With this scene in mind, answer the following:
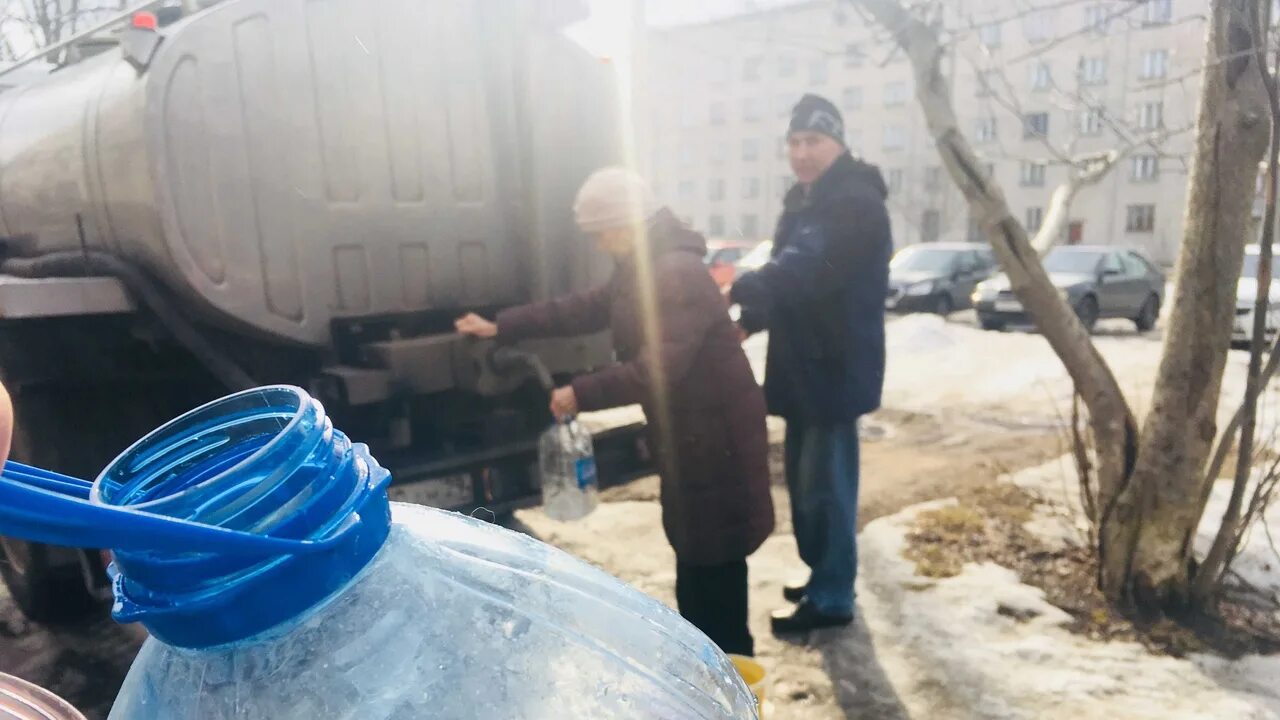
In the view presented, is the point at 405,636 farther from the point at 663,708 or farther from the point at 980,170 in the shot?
the point at 980,170

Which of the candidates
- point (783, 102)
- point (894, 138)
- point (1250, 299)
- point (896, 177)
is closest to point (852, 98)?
point (894, 138)

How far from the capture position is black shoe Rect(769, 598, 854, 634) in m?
3.22

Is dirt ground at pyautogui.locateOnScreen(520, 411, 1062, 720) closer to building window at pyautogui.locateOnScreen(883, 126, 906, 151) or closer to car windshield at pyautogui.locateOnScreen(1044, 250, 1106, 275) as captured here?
car windshield at pyautogui.locateOnScreen(1044, 250, 1106, 275)

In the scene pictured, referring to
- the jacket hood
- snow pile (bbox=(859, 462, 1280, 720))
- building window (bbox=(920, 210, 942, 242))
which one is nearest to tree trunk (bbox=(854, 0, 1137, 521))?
snow pile (bbox=(859, 462, 1280, 720))

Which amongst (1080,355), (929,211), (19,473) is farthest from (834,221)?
(929,211)

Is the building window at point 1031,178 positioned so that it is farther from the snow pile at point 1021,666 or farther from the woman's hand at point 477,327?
the woman's hand at point 477,327

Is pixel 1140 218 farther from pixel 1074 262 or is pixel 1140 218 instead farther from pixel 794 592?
pixel 794 592

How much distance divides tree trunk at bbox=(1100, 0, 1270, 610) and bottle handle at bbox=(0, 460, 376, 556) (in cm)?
319

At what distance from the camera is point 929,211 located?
40188 mm

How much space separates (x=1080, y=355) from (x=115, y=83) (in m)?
3.64

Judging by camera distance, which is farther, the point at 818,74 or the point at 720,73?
the point at 720,73

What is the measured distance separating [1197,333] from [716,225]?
152 feet

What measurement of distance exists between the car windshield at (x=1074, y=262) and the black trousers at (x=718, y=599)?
512 inches

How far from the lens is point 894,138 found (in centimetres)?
4181
